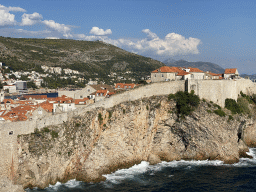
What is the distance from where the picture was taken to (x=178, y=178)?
37188 mm

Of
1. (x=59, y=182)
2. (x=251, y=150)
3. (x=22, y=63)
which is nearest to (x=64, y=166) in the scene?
(x=59, y=182)

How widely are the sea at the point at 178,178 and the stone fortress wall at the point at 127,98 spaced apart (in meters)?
5.40

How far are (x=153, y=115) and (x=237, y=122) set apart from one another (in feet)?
55.6

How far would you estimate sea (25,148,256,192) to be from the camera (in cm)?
3394

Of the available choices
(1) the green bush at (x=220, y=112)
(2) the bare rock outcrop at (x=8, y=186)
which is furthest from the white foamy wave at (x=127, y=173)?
(1) the green bush at (x=220, y=112)

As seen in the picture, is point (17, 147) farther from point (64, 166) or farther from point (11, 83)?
point (11, 83)

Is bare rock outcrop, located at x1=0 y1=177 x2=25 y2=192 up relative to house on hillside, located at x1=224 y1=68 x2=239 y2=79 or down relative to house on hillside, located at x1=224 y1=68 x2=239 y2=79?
down

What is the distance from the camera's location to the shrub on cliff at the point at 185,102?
151 ft

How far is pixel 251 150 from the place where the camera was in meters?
49.9

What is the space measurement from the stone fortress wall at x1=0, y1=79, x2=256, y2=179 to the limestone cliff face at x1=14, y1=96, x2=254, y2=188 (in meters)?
0.94

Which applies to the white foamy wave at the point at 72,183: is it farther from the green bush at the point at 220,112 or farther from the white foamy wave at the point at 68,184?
the green bush at the point at 220,112

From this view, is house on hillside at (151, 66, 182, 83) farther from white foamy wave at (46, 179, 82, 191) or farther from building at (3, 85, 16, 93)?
building at (3, 85, 16, 93)

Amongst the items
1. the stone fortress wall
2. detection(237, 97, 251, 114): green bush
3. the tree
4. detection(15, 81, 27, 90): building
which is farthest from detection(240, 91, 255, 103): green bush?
the tree

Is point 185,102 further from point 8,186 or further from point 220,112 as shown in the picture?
point 8,186
